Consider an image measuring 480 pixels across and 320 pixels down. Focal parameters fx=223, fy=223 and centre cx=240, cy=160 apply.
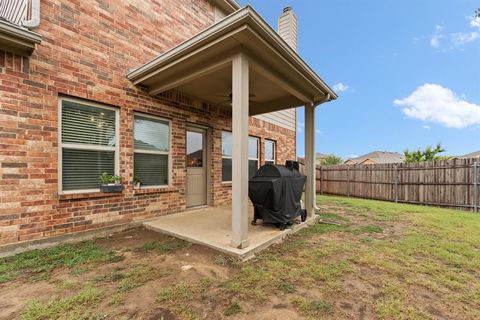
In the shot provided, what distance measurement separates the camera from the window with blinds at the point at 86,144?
3908 millimetres

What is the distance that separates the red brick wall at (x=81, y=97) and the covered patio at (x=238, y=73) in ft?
1.64

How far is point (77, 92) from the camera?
3971 mm

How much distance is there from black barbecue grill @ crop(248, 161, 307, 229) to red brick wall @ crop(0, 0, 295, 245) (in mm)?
2122

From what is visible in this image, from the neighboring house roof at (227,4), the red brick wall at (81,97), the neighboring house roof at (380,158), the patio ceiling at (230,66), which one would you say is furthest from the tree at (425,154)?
the neighboring house roof at (380,158)

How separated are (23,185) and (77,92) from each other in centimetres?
174

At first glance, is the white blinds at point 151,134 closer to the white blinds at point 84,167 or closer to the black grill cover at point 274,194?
the white blinds at point 84,167

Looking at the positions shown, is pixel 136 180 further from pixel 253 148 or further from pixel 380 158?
pixel 380 158

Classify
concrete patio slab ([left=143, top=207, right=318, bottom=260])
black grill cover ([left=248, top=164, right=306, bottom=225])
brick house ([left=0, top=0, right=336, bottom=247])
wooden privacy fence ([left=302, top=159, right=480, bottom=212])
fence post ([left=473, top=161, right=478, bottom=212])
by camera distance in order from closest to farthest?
brick house ([left=0, top=0, right=336, bottom=247]), concrete patio slab ([left=143, top=207, right=318, bottom=260]), black grill cover ([left=248, top=164, right=306, bottom=225]), fence post ([left=473, top=161, right=478, bottom=212]), wooden privacy fence ([left=302, top=159, right=480, bottom=212])

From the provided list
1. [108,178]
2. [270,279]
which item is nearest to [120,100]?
[108,178]

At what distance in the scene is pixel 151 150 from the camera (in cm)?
514

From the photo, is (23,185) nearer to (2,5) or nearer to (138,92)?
(138,92)

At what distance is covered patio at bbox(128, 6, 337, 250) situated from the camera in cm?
324

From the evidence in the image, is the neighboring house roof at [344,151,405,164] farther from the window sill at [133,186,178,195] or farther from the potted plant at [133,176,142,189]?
the potted plant at [133,176,142,189]

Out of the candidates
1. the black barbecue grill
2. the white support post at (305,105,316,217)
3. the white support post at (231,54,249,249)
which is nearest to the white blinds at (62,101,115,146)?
the white support post at (231,54,249,249)
